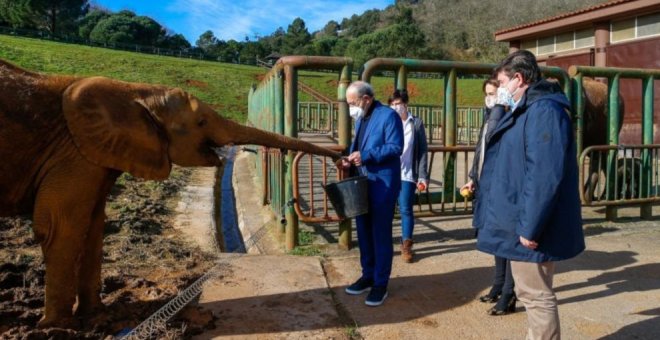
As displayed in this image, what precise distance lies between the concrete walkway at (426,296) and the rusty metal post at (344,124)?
169 mm

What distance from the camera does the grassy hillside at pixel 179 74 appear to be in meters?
37.1

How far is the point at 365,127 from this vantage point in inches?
181

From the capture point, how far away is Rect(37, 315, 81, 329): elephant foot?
360cm

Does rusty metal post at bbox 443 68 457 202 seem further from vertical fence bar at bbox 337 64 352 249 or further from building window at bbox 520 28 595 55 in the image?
building window at bbox 520 28 595 55

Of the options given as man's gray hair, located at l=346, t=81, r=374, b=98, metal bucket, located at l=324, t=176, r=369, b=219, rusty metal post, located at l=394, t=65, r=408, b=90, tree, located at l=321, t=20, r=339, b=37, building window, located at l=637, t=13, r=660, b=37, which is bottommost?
metal bucket, located at l=324, t=176, r=369, b=219

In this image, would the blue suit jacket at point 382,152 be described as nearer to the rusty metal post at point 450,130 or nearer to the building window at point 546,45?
the rusty metal post at point 450,130

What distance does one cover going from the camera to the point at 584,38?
1844 centimetres

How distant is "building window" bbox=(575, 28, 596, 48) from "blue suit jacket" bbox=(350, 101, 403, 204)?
16.1 metres

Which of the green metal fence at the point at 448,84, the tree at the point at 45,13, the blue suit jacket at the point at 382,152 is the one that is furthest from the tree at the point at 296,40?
the blue suit jacket at the point at 382,152

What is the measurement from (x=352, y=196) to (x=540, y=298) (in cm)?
172

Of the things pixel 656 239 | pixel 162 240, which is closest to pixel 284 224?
pixel 162 240

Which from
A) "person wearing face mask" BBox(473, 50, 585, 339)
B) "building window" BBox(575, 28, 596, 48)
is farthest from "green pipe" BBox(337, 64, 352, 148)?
"building window" BBox(575, 28, 596, 48)

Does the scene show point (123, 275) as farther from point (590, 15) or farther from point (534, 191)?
point (590, 15)

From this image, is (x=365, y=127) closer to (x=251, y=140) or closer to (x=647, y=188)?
(x=251, y=140)
